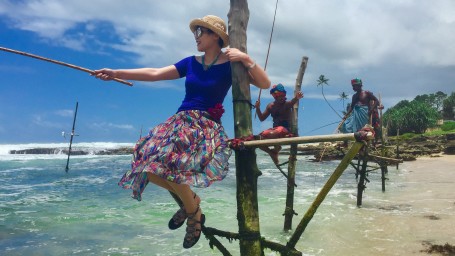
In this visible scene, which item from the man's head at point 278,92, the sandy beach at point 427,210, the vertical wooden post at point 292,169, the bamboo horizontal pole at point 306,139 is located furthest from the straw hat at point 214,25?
the sandy beach at point 427,210

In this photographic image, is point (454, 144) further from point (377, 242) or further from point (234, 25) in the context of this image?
point (234, 25)

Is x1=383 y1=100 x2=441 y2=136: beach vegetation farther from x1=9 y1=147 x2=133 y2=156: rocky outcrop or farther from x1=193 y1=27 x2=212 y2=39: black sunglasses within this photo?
x1=193 y1=27 x2=212 y2=39: black sunglasses

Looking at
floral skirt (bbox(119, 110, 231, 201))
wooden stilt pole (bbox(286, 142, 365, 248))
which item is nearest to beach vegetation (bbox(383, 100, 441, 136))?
wooden stilt pole (bbox(286, 142, 365, 248))

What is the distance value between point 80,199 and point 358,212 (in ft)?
38.4

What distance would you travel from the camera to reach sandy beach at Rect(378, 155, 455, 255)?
832cm

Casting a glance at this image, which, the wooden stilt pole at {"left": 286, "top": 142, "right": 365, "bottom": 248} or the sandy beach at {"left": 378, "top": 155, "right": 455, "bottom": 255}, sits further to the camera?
the sandy beach at {"left": 378, "top": 155, "right": 455, "bottom": 255}

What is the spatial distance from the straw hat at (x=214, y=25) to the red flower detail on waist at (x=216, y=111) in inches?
24.1

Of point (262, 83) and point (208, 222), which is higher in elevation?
point (262, 83)

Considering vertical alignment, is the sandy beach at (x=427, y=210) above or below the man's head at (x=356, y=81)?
below

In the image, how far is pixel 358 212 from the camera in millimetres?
12047

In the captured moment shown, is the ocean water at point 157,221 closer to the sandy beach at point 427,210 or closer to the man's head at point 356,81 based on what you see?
the sandy beach at point 427,210

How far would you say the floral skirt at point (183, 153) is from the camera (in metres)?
3.05

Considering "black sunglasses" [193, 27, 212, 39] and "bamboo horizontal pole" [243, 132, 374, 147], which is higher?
"black sunglasses" [193, 27, 212, 39]

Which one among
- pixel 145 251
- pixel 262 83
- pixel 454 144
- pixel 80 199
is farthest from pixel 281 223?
pixel 454 144
